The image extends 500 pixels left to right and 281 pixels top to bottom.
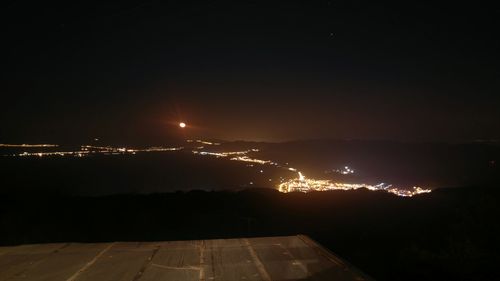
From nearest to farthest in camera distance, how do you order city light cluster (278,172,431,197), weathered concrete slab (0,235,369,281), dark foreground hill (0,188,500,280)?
weathered concrete slab (0,235,369,281) < dark foreground hill (0,188,500,280) < city light cluster (278,172,431,197)

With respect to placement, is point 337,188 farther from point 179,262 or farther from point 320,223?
point 179,262

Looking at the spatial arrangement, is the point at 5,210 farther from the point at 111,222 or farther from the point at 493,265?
the point at 493,265

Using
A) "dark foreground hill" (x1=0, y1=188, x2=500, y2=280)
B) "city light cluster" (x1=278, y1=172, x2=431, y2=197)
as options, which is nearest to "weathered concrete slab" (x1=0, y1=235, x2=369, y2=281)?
"dark foreground hill" (x1=0, y1=188, x2=500, y2=280)

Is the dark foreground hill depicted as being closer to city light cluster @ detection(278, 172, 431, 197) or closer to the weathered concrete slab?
the weathered concrete slab

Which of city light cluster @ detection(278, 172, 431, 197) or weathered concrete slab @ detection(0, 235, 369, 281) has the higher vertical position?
weathered concrete slab @ detection(0, 235, 369, 281)

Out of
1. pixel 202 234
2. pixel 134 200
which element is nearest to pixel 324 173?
pixel 134 200

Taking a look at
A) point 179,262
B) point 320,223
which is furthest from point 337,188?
point 179,262
